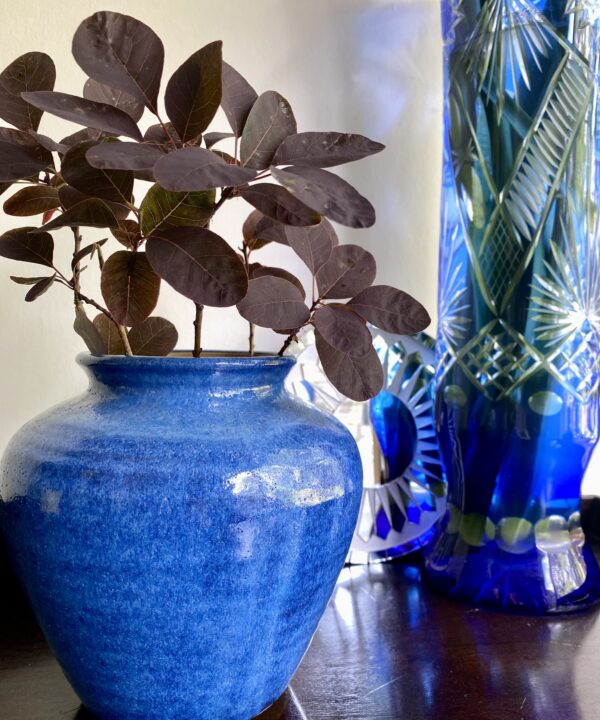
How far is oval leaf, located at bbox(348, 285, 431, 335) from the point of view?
0.61 meters

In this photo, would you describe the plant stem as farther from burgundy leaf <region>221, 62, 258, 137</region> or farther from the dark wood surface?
the dark wood surface

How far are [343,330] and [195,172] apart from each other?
0.60 feet

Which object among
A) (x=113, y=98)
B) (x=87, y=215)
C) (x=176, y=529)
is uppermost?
(x=113, y=98)

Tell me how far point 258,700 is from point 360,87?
0.85 m

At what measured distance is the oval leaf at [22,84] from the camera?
0.59m

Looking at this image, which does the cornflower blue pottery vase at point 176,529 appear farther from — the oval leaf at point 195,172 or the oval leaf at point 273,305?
the oval leaf at point 195,172

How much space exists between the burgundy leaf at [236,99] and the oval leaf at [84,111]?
102 millimetres

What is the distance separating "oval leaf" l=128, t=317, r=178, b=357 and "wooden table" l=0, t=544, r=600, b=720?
0.33 metres

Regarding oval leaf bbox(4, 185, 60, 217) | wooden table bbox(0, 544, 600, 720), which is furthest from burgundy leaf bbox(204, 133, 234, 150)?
wooden table bbox(0, 544, 600, 720)

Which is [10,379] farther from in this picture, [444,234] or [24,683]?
[444,234]

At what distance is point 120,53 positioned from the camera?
20.3 inches

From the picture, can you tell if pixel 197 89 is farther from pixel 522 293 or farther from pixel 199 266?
pixel 522 293

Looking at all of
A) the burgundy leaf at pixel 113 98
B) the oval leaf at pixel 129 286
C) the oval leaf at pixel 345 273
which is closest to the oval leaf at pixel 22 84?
the burgundy leaf at pixel 113 98

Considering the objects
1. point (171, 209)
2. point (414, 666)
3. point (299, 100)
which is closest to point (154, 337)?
point (171, 209)
